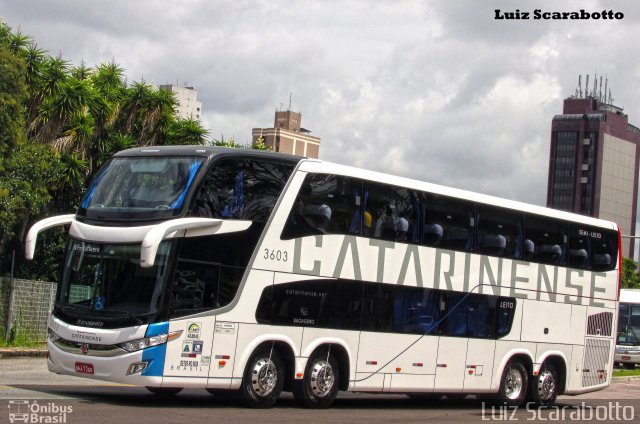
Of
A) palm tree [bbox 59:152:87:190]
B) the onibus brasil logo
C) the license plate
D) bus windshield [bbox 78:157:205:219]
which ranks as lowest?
the onibus brasil logo

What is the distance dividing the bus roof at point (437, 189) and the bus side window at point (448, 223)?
0.18 metres

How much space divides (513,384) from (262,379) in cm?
700

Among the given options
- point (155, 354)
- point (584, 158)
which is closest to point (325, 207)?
point (155, 354)

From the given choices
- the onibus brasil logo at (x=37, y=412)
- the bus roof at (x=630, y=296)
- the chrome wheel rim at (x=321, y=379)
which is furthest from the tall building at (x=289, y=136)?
the onibus brasil logo at (x=37, y=412)

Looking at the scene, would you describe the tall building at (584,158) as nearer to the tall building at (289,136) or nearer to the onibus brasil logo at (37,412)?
the tall building at (289,136)

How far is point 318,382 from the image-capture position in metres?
17.4

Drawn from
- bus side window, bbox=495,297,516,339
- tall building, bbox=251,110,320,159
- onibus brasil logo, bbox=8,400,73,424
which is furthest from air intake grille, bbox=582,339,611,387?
tall building, bbox=251,110,320,159

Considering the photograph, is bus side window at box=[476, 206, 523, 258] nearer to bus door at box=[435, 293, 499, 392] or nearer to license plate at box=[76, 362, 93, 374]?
bus door at box=[435, 293, 499, 392]

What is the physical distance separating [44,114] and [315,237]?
66.8 ft

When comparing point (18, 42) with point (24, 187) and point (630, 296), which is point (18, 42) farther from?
point (630, 296)

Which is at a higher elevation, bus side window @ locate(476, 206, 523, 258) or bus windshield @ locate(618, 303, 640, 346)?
bus side window @ locate(476, 206, 523, 258)

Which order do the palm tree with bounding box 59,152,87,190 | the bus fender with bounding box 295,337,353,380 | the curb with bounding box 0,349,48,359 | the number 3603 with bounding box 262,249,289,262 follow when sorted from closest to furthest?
the number 3603 with bounding box 262,249,289,262
the bus fender with bounding box 295,337,353,380
the curb with bounding box 0,349,48,359
the palm tree with bounding box 59,152,87,190

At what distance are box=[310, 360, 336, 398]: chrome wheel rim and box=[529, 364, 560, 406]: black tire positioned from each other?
609 centimetres

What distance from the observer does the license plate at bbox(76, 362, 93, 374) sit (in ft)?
50.6
